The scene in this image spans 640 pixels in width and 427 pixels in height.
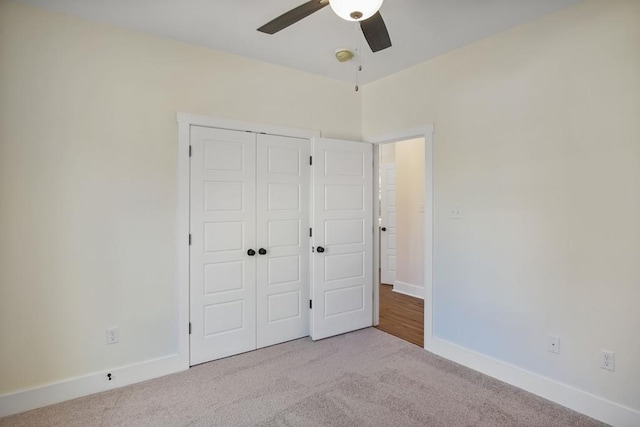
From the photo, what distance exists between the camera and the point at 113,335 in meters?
2.56

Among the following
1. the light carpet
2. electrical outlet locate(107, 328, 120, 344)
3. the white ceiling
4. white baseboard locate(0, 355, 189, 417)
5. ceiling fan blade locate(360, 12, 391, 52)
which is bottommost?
the light carpet

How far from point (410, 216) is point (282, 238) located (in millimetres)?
2642

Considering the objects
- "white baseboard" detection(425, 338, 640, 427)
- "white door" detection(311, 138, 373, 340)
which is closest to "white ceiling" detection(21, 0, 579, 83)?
"white door" detection(311, 138, 373, 340)

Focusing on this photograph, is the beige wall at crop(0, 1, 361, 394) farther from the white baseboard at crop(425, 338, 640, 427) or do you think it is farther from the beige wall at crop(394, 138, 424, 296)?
the beige wall at crop(394, 138, 424, 296)

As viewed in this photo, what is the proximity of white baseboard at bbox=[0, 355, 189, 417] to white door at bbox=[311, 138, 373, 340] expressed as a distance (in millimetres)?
1373

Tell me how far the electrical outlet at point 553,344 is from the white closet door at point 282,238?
209cm

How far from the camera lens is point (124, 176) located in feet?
8.48

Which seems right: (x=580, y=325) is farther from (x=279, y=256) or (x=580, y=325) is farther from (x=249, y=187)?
(x=249, y=187)

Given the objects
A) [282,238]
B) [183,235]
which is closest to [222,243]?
[183,235]

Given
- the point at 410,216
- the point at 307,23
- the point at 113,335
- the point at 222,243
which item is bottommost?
the point at 113,335

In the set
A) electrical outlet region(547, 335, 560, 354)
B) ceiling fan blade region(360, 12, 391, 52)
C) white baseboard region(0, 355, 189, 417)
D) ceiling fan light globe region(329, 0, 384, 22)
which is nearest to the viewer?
ceiling fan light globe region(329, 0, 384, 22)

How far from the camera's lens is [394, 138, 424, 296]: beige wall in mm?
5102

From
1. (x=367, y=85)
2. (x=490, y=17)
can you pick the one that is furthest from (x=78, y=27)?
(x=490, y=17)

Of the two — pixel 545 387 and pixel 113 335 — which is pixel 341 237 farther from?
pixel 113 335
